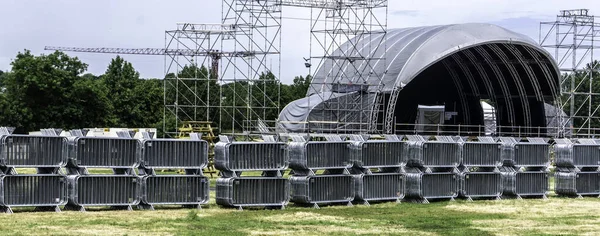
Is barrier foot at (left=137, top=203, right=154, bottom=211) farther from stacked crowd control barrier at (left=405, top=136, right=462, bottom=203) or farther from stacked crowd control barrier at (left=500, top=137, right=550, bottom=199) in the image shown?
stacked crowd control barrier at (left=500, top=137, right=550, bottom=199)

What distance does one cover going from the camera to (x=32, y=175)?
21.7 metres

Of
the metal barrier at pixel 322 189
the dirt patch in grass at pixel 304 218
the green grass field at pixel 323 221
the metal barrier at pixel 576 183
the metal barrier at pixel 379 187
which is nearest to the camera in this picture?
the green grass field at pixel 323 221

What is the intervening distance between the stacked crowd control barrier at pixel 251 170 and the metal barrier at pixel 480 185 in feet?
18.1

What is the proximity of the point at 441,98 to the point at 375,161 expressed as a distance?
127 feet

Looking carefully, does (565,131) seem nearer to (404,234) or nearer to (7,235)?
(404,234)

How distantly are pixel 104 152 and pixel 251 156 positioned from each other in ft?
11.3

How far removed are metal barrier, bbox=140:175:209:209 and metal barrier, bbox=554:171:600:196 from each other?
11371mm

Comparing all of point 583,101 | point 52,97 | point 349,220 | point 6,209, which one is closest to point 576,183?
point 349,220

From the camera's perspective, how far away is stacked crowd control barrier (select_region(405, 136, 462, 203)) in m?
26.1

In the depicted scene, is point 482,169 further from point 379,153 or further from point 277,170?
point 277,170

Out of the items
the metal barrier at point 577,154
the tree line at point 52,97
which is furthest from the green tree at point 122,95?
the metal barrier at point 577,154

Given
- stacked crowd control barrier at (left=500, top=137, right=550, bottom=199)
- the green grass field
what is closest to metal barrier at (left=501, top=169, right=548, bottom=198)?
stacked crowd control barrier at (left=500, top=137, right=550, bottom=199)

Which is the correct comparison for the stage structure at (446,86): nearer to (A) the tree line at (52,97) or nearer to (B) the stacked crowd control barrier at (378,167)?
(A) the tree line at (52,97)

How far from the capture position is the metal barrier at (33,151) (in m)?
21.3
